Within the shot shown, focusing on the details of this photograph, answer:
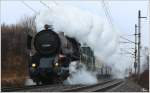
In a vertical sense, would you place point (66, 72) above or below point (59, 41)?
below

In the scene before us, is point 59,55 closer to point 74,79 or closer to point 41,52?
point 41,52

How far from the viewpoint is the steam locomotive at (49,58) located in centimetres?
2781

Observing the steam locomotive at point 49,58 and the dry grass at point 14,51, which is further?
the dry grass at point 14,51

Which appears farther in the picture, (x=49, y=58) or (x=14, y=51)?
(x=14, y=51)

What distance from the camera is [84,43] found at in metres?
34.5

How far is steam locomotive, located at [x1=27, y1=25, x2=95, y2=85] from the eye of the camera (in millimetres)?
27814

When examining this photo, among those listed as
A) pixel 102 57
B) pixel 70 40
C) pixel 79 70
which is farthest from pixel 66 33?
pixel 102 57

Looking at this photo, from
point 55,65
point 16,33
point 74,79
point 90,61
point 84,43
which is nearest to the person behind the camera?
point 55,65

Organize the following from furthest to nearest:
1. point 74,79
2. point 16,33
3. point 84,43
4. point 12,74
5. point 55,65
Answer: point 16,33 < point 12,74 < point 84,43 < point 74,79 < point 55,65

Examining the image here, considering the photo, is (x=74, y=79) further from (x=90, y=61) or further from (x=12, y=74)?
(x=12, y=74)

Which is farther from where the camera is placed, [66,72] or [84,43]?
[84,43]

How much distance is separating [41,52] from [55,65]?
1.46 meters

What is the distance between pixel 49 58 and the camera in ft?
92.1

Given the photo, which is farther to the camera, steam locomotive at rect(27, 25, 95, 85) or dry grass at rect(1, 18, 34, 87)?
dry grass at rect(1, 18, 34, 87)
